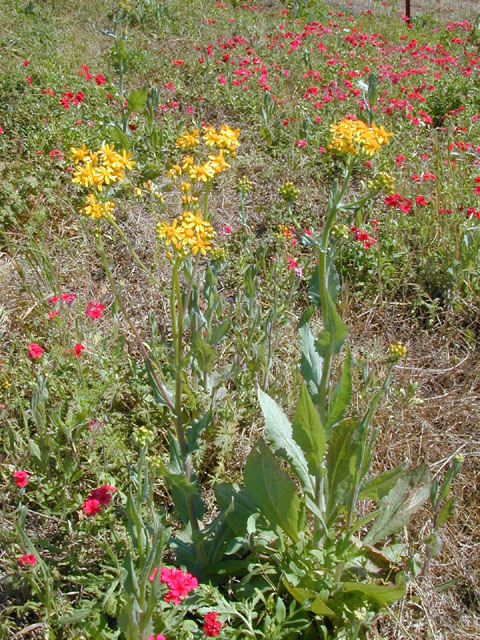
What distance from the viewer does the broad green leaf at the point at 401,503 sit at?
224 centimetres

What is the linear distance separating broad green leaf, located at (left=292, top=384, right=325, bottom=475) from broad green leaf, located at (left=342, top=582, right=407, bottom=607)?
433 mm

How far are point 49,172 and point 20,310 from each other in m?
1.41

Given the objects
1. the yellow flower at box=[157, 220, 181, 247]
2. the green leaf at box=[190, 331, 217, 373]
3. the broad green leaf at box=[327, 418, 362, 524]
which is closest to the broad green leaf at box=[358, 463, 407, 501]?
the broad green leaf at box=[327, 418, 362, 524]

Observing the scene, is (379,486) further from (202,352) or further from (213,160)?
(213,160)

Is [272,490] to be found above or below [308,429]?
below

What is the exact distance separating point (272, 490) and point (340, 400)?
413 mm

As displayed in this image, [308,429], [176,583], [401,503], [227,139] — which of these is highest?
[227,139]

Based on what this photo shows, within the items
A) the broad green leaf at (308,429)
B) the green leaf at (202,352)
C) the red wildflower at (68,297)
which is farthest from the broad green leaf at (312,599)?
the red wildflower at (68,297)

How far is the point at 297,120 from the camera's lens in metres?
5.32

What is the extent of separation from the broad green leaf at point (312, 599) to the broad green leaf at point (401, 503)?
1.42ft

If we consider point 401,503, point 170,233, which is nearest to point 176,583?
point 401,503

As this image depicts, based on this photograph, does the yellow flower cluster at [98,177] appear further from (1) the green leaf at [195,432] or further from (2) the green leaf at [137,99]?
(2) the green leaf at [137,99]

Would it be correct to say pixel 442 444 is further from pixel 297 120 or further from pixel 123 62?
pixel 123 62

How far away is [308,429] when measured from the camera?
1.82 meters
